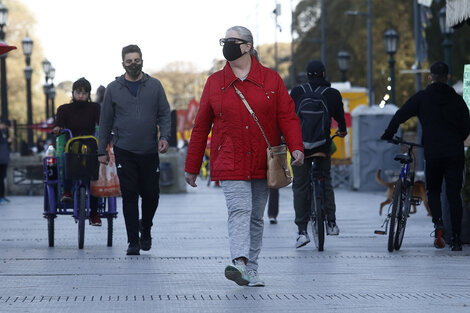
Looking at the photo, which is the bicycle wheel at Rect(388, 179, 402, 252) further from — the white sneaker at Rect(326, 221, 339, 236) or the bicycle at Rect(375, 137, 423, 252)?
the white sneaker at Rect(326, 221, 339, 236)

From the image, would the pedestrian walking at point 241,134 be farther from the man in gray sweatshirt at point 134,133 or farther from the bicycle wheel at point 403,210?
the bicycle wheel at point 403,210

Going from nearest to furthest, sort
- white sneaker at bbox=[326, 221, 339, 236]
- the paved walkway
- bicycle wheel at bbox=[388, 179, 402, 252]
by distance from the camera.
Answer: the paved walkway < bicycle wheel at bbox=[388, 179, 402, 252] < white sneaker at bbox=[326, 221, 339, 236]

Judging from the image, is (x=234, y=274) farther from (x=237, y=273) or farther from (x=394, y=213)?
(x=394, y=213)

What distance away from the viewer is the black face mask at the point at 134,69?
11164 millimetres

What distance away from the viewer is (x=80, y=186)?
1197 centimetres

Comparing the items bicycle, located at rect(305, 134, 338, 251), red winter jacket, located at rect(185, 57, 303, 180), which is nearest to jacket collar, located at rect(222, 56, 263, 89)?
red winter jacket, located at rect(185, 57, 303, 180)

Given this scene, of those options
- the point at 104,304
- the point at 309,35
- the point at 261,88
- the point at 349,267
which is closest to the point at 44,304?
the point at 104,304

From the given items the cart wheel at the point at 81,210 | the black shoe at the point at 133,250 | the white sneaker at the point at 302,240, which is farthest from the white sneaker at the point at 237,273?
the cart wheel at the point at 81,210

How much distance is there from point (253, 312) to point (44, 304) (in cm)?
139

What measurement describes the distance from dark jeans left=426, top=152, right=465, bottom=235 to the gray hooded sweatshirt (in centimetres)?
266

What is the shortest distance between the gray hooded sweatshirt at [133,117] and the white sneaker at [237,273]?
2.93 m

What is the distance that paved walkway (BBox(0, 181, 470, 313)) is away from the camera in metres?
7.62

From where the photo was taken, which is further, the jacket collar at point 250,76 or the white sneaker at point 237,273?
the jacket collar at point 250,76

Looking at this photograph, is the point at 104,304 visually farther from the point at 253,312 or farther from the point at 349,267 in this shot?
the point at 349,267
